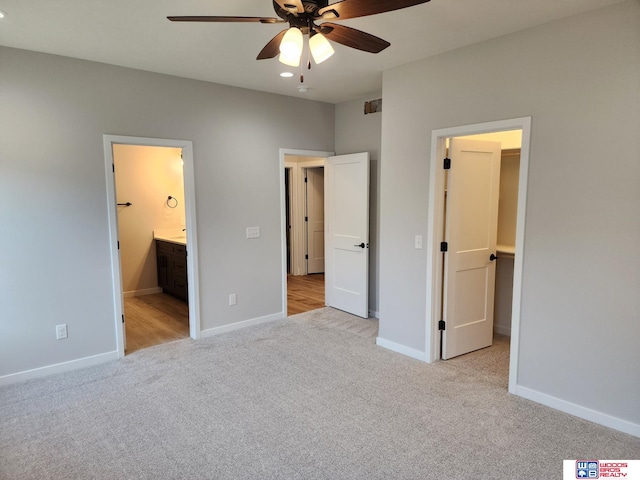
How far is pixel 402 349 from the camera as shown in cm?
391

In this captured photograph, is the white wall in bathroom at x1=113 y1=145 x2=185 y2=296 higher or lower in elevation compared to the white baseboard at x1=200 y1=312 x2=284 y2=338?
higher

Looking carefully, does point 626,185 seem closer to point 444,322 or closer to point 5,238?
point 444,322

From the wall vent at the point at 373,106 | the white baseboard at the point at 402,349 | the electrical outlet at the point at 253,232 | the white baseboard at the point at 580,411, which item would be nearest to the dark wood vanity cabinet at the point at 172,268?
the electrical outlet at the point at 253,232

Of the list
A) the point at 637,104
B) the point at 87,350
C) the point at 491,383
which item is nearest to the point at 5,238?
the point at 87,350

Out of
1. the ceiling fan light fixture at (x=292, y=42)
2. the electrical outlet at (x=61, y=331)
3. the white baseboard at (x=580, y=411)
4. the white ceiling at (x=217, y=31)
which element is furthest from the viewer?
the electrical outlet at (x=61, y=331)

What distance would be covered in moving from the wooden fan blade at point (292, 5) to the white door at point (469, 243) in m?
2.04

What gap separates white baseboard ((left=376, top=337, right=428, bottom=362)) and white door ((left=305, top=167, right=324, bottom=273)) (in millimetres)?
3678

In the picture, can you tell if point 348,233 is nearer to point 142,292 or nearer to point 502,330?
point 502,330

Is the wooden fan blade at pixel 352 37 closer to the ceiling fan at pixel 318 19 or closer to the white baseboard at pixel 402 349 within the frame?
the ceiling fan at pixel 318 19

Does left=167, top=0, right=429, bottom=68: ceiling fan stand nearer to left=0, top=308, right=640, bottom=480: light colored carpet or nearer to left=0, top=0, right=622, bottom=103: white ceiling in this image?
left=0, top=0, right=622, bottom=103: white ceiling

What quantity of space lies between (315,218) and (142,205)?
10.0 feet

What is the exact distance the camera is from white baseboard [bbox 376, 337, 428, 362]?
12.3 feet

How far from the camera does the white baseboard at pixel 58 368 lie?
3.31 m

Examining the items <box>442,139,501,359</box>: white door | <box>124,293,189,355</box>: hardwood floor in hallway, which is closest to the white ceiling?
<box>442,139,501,359</box>: white door
